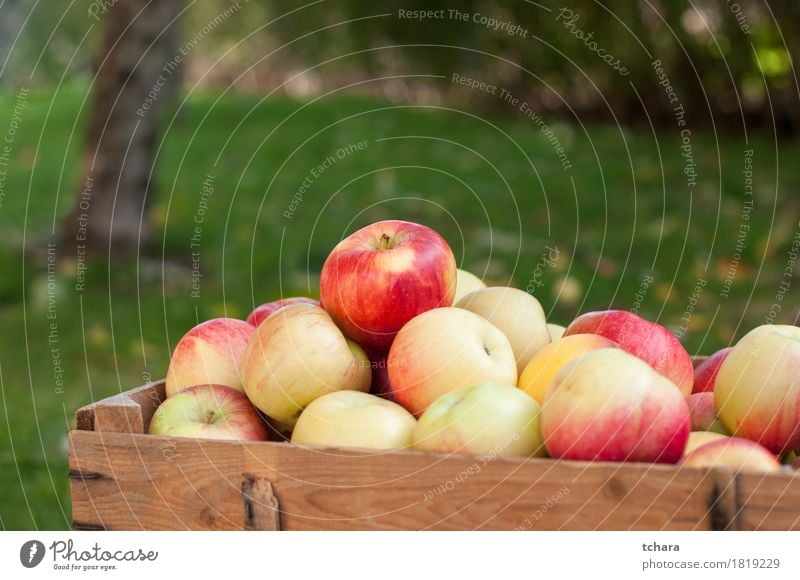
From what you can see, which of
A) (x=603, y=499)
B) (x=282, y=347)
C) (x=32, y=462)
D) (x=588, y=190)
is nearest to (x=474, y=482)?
(x=603, y=499)

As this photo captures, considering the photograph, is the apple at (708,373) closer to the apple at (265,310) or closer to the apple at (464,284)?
the apple at (464,284)

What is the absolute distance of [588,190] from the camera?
6.03 meters

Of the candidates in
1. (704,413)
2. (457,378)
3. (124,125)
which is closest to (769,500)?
(704,413)

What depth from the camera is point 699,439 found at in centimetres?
154

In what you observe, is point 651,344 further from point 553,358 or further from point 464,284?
point 464,284

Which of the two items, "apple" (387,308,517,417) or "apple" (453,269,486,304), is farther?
"apple" (453,269,486,304)

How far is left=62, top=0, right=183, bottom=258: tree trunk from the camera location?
16.0 ft

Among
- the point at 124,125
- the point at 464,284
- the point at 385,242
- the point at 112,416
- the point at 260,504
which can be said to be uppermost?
the point at 124,125

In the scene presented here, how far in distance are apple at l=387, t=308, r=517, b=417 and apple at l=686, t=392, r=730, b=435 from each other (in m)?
0.30

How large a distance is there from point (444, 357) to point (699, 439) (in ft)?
1.31

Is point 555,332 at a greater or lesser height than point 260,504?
greater

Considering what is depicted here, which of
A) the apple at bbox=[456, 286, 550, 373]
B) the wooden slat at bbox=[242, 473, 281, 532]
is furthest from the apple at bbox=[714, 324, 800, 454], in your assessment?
the wooden slat at bbox=[242, 473, 281, 532]

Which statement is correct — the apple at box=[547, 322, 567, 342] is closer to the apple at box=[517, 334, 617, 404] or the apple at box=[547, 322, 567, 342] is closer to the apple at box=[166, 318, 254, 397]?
the apple at box=[517, 334, 617, 404]

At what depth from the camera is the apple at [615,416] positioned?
145 cm
